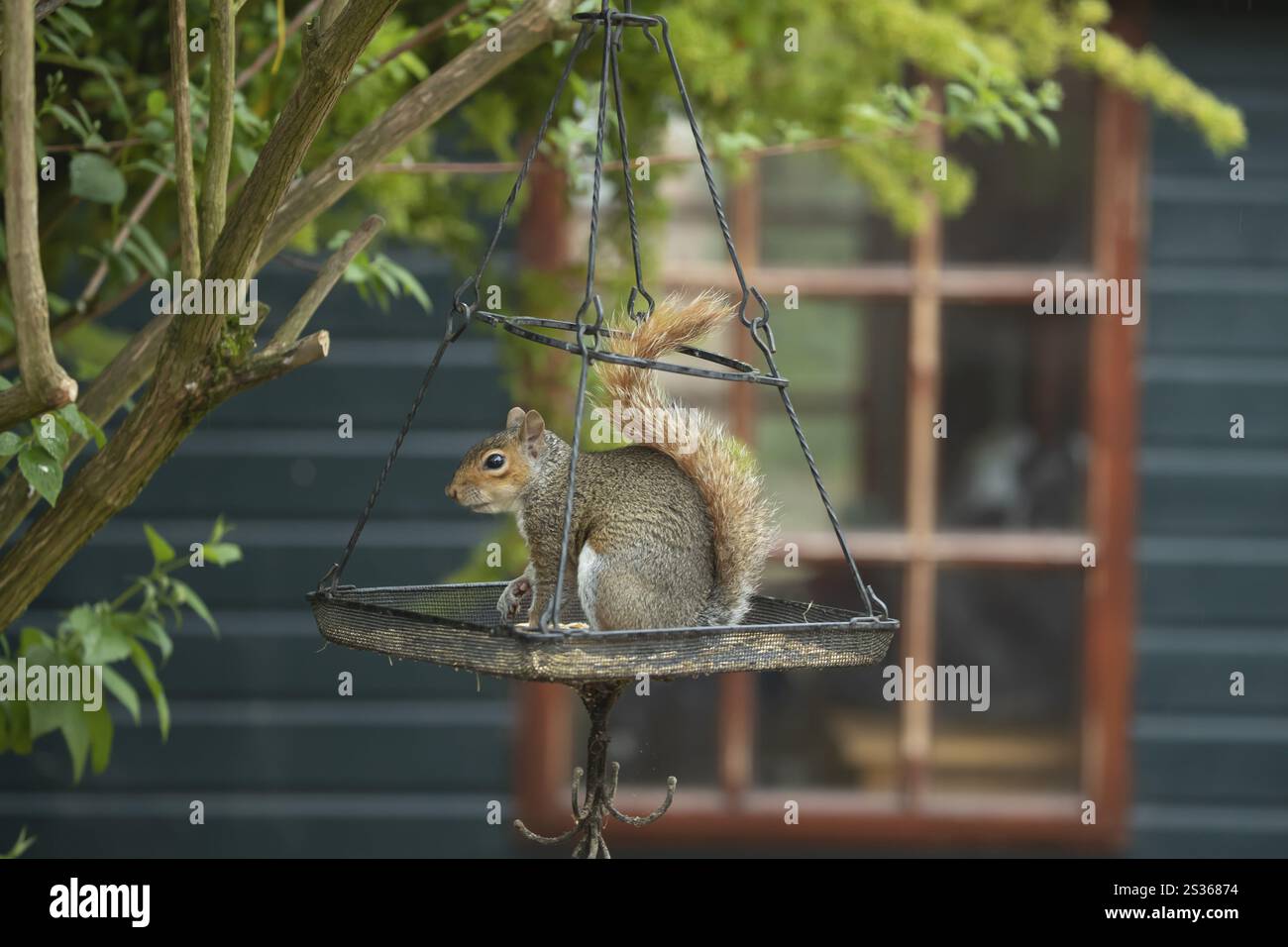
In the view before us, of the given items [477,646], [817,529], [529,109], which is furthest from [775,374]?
[817,529]

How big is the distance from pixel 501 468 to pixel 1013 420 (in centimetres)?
208

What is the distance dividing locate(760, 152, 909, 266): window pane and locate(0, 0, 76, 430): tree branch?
2300 millimetres

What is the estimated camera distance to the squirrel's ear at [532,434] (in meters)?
1.39

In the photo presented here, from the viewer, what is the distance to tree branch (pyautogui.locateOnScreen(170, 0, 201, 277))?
1183mm

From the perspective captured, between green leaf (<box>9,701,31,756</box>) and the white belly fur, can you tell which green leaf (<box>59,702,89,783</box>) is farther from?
the white belly fur

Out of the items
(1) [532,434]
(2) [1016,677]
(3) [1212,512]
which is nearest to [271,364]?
(1) [532,434]

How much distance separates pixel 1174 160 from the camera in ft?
10.5

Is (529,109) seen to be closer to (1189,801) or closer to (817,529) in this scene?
(817,529)

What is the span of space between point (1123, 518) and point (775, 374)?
2148 mm

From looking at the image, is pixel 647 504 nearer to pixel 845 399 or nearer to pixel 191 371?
pixel 191 371

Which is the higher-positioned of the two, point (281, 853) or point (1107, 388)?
point (1107, 388)

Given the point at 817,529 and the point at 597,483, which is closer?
the point at 597,483

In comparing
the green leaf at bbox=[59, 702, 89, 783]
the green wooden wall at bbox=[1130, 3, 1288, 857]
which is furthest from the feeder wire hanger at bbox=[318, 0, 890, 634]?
the green wooden wall at bbox=[1130, 3, 1288, 857]

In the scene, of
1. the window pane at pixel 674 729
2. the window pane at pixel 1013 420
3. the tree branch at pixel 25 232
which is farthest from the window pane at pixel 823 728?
the tree branch at pixel 25 232
